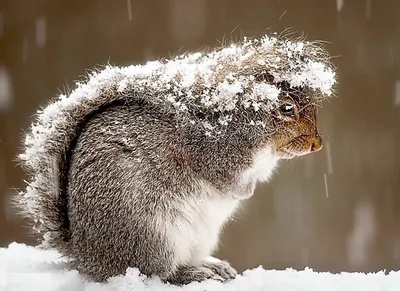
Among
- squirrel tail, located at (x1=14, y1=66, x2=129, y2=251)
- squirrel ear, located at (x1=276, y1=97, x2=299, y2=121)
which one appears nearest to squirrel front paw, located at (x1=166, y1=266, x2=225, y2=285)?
squirrel tail, located at (x1=14, y1=66, x2=129, y2=251)

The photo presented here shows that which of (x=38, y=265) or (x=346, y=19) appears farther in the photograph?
(x=346, y=19)

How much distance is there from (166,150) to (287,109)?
269 mm

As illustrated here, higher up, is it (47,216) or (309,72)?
(309,72)

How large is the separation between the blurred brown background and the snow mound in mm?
1973

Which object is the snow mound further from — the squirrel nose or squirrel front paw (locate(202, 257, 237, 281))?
the squirrel nose

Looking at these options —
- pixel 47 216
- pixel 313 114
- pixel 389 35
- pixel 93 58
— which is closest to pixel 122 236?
pixel 47 216

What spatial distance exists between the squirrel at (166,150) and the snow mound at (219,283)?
0.09 ft

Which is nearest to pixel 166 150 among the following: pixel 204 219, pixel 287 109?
pixel 204 219

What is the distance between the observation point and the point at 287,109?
5.08ft

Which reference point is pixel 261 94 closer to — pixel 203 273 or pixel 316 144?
pixel 316 144

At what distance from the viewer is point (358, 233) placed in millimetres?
3611

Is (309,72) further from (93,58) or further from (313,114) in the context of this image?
(93,58)

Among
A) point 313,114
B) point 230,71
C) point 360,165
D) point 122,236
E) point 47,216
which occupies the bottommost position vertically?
point 122,236

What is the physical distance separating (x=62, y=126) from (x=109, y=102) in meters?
0.11
